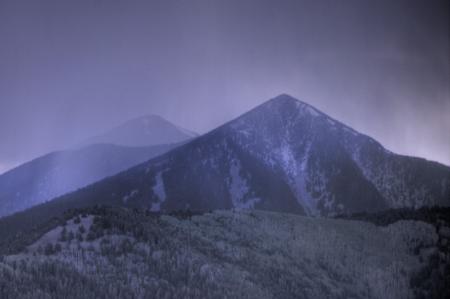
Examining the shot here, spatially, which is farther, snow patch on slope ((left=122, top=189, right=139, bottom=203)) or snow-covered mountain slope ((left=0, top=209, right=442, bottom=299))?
snow patch on slope ((left=122, top=189, right=139, bottom=203))

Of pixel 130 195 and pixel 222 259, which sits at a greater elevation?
pixel 130 195

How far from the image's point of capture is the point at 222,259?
27109 mm

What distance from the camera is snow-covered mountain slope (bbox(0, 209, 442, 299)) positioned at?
19.0m

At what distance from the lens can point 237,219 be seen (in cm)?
3778

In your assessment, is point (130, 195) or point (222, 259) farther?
point (130, 195)

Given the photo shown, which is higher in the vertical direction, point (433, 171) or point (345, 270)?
point (433, 171)

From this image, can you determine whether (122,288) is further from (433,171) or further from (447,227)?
(433,171)

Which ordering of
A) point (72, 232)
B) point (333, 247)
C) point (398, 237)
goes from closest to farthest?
point (72, 232) → point (333, 247) → point (398, 237)

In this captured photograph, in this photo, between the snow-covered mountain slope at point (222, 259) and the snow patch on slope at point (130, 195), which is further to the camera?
the snow patch on slope at point (130, 195)

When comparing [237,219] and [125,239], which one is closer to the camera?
[125,239]

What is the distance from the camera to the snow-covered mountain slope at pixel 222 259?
19.0m

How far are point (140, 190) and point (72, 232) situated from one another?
171941 millimetres

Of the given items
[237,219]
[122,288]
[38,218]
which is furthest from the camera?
[38,218]

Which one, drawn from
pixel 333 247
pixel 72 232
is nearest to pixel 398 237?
pixel 333 247
